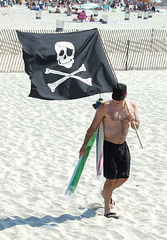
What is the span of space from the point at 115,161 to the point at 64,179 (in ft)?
5.04

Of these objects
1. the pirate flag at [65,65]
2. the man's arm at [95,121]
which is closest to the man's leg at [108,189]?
the man's arm at [95,121]

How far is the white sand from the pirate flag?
4.25 feet

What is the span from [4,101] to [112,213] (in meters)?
6.65

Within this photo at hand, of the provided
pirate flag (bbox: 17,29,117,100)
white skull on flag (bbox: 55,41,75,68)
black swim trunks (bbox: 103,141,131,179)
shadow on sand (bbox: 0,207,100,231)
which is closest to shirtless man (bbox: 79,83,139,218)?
black swim trunks (bbox: 103,141,131,179)

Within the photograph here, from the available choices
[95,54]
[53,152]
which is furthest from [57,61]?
[53,152]

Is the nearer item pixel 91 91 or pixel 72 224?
pixel 72 224

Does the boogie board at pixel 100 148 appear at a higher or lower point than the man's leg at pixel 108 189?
higher

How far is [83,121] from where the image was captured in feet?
33.4

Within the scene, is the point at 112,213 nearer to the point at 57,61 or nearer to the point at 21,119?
the point at 57,61

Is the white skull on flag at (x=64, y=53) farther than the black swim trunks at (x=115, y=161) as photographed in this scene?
Yes

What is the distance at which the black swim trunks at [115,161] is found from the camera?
549cm

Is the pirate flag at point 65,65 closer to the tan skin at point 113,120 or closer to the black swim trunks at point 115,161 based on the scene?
the tan skin at point 113,120

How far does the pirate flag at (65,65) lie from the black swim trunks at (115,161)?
3.06ft

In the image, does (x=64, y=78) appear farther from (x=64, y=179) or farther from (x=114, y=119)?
(x=64, y=179)
